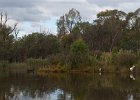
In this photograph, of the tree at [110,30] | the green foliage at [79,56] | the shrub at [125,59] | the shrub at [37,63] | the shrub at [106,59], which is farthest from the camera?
the tree at [110,30]

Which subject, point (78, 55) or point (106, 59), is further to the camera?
point (106, 59)

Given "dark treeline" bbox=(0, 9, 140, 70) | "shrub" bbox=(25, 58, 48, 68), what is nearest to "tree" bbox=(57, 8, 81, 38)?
"dark treeline" bbox=(0, 9, 140, 70)

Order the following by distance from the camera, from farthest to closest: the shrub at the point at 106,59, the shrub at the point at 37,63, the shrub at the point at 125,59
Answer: the shrub at the point at 37,63, the shrub at the point at 106,59, the shrub at the point at 125,59

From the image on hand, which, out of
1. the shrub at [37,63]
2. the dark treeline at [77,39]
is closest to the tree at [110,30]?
the dark treeline at [77,39]

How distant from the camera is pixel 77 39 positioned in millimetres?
64812

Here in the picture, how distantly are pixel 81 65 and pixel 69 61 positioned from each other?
6.03ft

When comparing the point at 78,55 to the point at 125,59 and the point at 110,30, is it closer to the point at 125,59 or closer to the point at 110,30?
the point at 125,59

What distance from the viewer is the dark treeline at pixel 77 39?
5697cm

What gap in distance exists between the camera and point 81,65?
5241 centimetres

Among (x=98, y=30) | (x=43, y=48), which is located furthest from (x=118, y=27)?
(x=43, y=48)

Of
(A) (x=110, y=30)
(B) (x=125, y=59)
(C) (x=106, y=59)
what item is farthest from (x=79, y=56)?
(A) (x=110, y=30)

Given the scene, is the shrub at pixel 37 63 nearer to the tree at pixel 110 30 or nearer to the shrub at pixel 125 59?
the shrub at pixel 125 59

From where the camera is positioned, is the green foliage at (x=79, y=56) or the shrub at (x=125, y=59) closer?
the green foliage at (x=79, y=56)

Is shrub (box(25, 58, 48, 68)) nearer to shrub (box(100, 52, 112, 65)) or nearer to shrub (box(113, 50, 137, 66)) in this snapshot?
shrub (box(100, 52, 112, 65))
